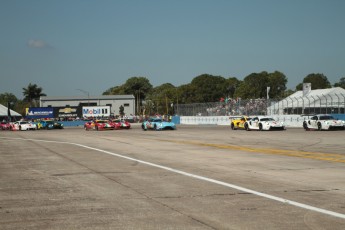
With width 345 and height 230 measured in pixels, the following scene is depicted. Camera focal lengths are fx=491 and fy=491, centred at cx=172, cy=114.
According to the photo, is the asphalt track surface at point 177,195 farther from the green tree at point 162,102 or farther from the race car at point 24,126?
the green tree at point 162,102

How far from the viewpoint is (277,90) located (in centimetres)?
14188

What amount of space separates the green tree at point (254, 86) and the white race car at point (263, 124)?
97086 millimetres

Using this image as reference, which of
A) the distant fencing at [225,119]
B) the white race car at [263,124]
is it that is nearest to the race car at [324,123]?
the white race car at [263,124]

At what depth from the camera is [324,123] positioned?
35.4 m

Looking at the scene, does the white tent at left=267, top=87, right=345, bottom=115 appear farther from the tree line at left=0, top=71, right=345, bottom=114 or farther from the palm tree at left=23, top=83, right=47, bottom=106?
the palm tree at left=23, top=83, right=47, bottom=106

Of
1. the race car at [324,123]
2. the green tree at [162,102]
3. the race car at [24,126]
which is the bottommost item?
the race car at [24,126]

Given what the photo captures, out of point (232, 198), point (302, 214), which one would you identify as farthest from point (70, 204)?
point (302, 214)

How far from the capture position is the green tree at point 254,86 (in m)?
136

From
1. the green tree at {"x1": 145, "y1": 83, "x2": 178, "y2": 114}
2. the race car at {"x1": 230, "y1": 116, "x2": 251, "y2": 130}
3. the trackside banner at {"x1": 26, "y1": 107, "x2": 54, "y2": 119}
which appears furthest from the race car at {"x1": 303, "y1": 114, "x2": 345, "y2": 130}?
the green tree at {"x1": 145, "y1": 83, "x2": 178, "y2": 114}

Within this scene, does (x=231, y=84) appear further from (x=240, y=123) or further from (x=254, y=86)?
(x=240, y=123)

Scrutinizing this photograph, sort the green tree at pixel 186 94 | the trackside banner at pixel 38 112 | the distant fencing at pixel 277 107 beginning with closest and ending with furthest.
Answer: the distant fencing at pixel 277 107 → the trackside banner at pixel 38 112 → the green tree at pixel 186 94

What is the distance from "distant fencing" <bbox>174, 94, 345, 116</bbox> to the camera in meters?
45.7

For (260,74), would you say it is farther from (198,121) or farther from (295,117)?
(295,117)

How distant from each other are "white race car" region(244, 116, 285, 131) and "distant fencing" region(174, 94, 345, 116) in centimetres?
853
